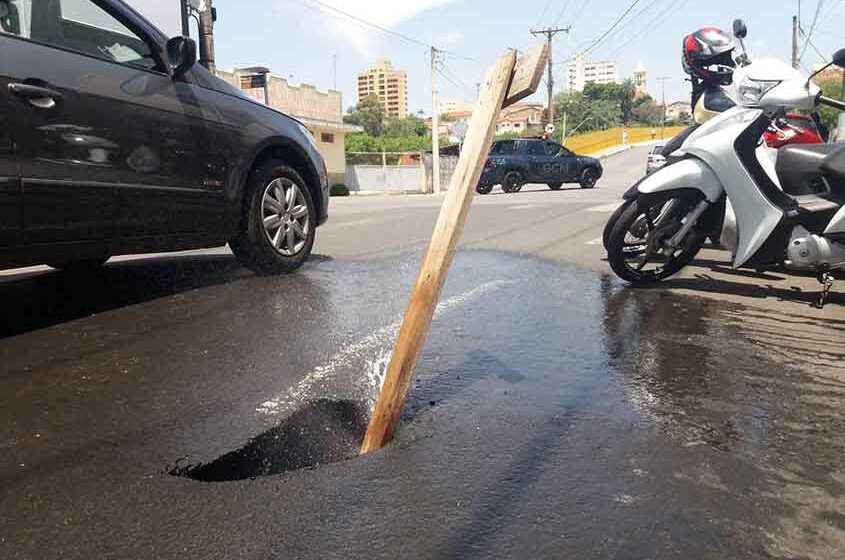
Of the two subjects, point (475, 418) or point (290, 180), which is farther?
point (290, 180)

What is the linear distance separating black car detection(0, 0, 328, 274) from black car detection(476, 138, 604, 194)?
1769cm

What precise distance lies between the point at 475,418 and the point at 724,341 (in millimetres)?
1792

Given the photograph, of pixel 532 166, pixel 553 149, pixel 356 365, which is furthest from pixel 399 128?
pixel 356 365

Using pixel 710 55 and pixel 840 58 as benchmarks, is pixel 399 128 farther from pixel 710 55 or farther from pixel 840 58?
pixel 840 58

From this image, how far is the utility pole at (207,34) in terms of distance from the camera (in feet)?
46.4

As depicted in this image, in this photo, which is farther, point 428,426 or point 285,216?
point 285,216

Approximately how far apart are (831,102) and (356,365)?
11.5 feet

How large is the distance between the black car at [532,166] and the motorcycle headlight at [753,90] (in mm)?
17635

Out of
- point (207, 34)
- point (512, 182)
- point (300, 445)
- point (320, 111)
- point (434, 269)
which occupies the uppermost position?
point (320, 111)

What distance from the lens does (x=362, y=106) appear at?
97062 mm

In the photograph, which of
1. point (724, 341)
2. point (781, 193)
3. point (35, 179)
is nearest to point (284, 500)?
point (35, 179)

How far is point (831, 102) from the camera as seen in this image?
4.28 meters

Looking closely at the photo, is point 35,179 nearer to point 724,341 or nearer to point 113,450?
point 113,450

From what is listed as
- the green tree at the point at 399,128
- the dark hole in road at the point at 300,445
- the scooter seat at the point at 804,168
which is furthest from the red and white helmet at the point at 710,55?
the green tree at the point at 399,128
